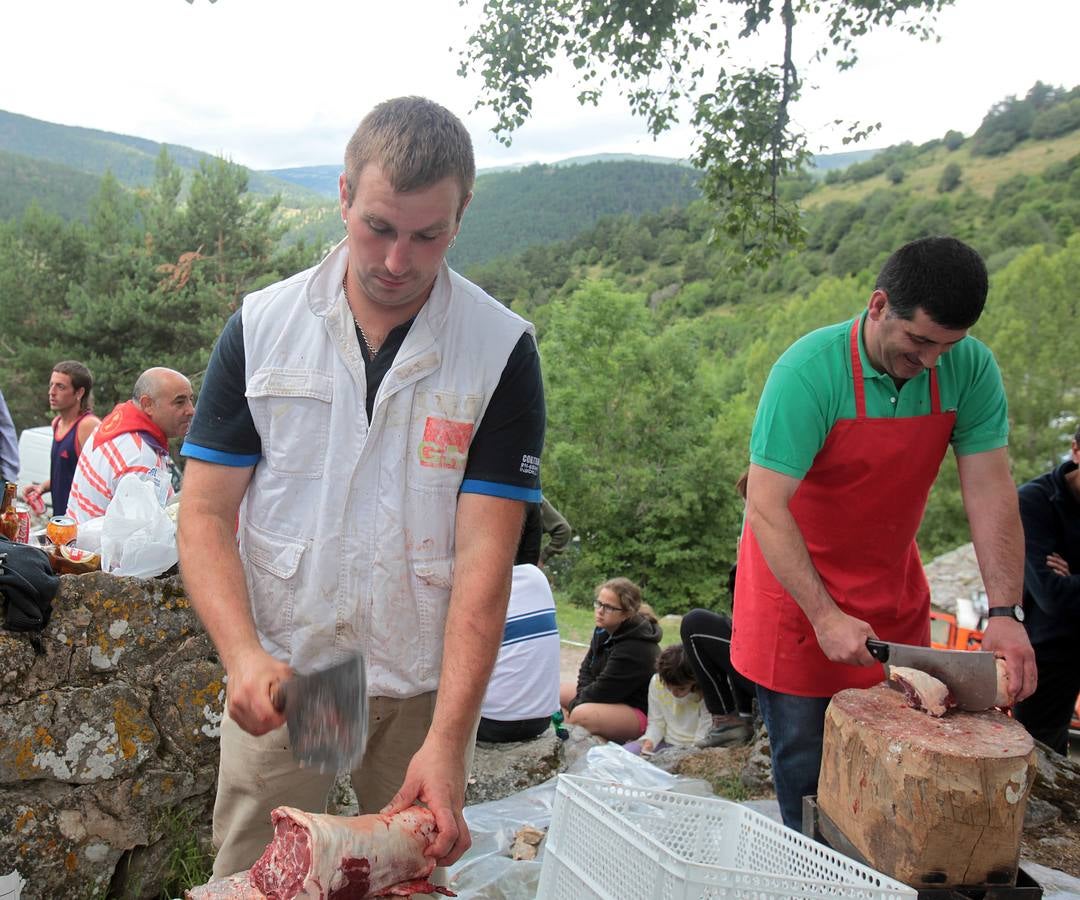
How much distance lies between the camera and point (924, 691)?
2.38 meters

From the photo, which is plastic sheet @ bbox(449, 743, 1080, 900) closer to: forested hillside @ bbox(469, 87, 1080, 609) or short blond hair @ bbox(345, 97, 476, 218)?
short blond hair @ bbox(345, 97, 476, 218)

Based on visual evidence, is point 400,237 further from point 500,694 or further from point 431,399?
point 500,694

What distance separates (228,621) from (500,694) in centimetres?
278

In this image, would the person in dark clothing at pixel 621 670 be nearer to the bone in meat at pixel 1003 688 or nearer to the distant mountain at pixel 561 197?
the bone in meat at pixel 1003 688

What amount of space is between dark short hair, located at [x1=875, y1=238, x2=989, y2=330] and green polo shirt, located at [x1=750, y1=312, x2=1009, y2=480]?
7.9 inches

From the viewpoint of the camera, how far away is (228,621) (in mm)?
1701

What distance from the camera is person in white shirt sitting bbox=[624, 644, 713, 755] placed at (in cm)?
555

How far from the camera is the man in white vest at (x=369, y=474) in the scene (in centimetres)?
175

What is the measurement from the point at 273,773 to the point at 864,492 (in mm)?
1685

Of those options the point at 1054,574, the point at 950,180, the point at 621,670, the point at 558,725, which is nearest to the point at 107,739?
the point at 558,725

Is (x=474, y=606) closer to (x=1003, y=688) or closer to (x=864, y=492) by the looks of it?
(x=864, y=492)

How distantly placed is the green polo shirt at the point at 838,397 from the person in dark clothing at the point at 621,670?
3.41 m

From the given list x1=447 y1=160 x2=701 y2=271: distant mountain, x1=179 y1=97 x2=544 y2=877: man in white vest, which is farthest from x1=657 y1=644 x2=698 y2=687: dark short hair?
x1=447 y1=160 x2=701 y2=271: distant mountain

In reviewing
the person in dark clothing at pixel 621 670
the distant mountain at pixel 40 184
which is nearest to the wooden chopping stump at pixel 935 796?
the person in dark clothing at pixel 621 670
